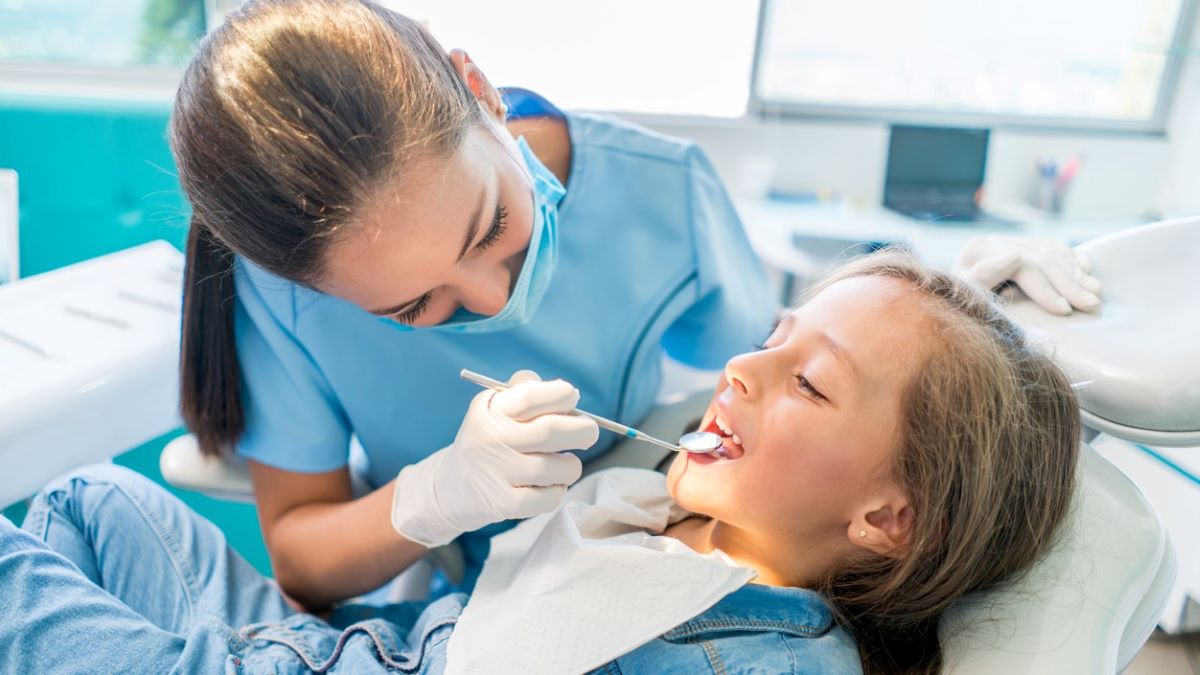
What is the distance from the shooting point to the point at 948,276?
1.09 metres

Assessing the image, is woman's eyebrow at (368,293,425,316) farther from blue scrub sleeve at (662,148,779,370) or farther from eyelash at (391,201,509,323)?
blue scrub sleeve at (662,148,779,370)

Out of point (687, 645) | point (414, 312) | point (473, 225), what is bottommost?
point (687, 645)

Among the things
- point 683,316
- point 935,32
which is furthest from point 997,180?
point 683,316

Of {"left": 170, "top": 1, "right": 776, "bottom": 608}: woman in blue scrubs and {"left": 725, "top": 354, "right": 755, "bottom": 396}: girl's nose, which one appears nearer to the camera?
{"left": 170, "top": 1, "right": 776, "bottom": 608}: woman in blue scrubs

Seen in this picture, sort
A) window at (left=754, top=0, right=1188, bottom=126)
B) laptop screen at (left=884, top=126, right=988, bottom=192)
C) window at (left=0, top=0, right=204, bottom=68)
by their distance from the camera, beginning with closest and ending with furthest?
window at (left=0, top=0, right=204, bottom=68) < laptop screen at (left=884, top=126, right=988, bottom=192) < window at (left=754, top=0, right=1188, bottom=126)

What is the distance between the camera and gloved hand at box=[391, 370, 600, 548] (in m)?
0.94

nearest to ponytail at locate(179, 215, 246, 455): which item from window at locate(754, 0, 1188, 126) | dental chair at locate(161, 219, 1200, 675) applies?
dental chair at locate(161, 219, 1200, 675)

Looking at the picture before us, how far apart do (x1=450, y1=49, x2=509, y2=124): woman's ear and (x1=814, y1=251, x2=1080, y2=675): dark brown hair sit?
1.99ft

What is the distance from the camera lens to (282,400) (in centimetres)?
120

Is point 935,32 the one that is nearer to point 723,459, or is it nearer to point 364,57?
point 723,459

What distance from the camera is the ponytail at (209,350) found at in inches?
42.0

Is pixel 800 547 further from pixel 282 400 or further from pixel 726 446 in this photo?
pixel 282 400

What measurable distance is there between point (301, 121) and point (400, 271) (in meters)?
0.18

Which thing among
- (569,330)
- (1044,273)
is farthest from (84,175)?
(1044,273)
